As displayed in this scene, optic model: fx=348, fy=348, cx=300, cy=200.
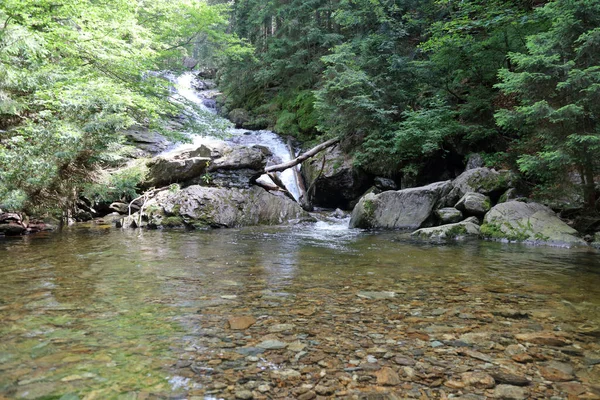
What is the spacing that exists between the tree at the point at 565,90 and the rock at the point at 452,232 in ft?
5.81

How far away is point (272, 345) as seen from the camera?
8.29ft

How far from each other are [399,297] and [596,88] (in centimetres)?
568

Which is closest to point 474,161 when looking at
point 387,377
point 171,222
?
point 171,222

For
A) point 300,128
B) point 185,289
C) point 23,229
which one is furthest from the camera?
point 300,128

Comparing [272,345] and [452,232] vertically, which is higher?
[452,232]

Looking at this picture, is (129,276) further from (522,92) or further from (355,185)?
(355,185)

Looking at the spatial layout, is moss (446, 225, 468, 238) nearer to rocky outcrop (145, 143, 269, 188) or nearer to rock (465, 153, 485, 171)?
rock (465, 153, 485, 171)

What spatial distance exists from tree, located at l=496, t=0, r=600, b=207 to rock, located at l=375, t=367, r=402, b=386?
6331 mm

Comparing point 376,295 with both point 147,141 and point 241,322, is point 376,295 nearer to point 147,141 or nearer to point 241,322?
point 241,322

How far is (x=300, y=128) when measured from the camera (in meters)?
19.0

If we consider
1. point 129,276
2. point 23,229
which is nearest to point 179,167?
point 23,229

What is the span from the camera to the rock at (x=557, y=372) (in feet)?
6.90

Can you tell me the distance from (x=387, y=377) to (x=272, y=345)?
838 mm

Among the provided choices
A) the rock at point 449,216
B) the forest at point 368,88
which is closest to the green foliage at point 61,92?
the forest at point 368,88
